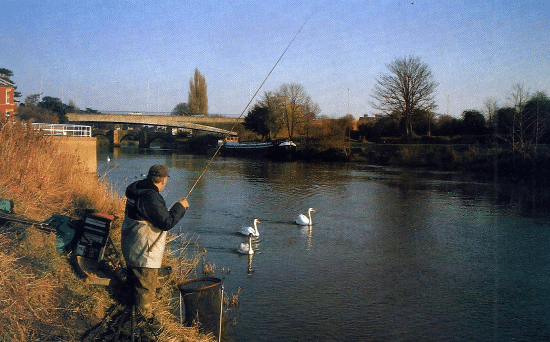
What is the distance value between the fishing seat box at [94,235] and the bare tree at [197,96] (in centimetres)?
8708

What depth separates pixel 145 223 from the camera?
416 cm

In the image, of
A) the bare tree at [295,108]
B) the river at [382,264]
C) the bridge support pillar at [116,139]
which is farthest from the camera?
the bridge support pillar at [116,139]

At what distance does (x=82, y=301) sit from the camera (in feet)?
16.7

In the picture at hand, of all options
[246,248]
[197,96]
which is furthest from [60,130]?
[197,96]

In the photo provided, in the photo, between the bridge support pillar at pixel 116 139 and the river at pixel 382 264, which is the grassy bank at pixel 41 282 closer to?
the river at pixel 382 264

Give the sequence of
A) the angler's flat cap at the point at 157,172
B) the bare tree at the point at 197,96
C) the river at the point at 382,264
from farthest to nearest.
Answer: the bare tree at the point at 197,96 → the river at the point at 382,264 → the angler's flat cap at the point at 157,172

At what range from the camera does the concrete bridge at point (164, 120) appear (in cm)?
5144

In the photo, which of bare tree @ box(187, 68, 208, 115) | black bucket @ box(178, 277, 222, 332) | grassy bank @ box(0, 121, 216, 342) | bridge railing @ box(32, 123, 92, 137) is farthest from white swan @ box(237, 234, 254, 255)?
bare tree @ box(187, 68, 208, 115)

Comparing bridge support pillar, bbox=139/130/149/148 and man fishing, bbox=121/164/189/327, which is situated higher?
bridge support pillar, bbox=139/130/149/148

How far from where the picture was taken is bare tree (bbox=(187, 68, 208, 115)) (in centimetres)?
9100

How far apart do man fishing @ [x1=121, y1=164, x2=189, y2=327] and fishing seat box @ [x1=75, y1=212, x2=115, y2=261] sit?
0.60m

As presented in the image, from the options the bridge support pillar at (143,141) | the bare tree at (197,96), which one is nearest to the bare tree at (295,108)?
the bridge support pillar at (143,141)

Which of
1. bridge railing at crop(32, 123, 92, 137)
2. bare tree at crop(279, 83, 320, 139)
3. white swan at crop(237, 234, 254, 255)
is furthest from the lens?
bare tree at crop(279, 83, 320, 139)

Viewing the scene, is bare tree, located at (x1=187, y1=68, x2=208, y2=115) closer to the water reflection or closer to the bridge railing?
the bridge railing
